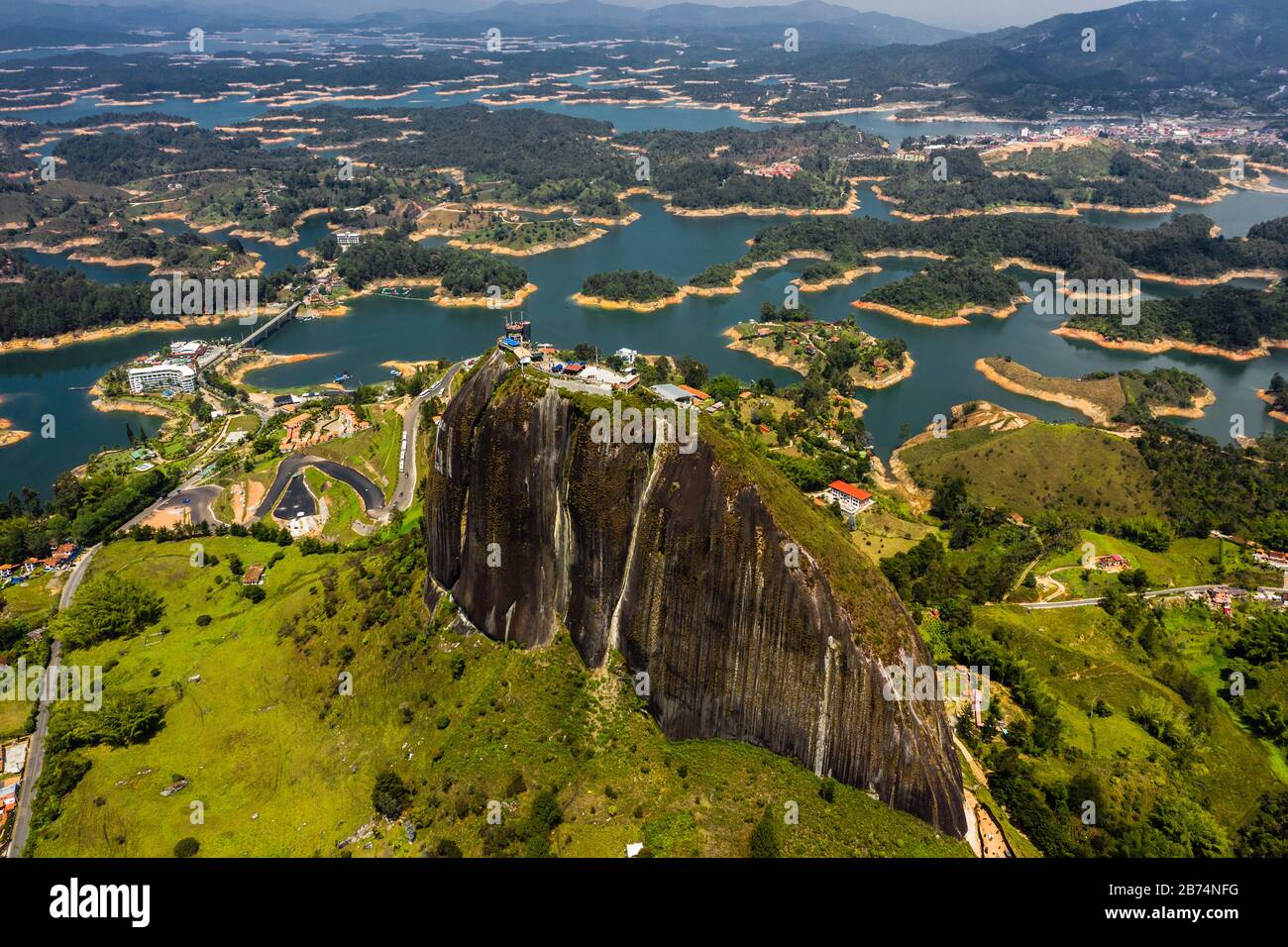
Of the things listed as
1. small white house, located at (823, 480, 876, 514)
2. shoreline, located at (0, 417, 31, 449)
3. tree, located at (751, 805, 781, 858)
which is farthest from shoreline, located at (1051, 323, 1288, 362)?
shoreline, located at (0, 417, 31, 449)

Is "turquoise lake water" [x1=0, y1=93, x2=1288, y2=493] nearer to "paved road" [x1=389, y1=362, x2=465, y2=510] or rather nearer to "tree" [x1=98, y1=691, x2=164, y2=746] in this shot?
"paved road" [x1=389, y1=362, x2=465, y2=510]

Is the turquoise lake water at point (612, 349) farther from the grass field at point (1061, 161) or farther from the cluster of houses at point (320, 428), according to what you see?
the grass field at point (1061, 161)

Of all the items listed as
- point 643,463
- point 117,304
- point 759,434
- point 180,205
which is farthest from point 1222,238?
point 180,205

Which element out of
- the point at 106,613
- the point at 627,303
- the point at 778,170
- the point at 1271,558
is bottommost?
the point at 1271,558

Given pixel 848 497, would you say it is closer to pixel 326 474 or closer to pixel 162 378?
pixel 326 474

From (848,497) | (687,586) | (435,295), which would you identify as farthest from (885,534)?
(435,295)
